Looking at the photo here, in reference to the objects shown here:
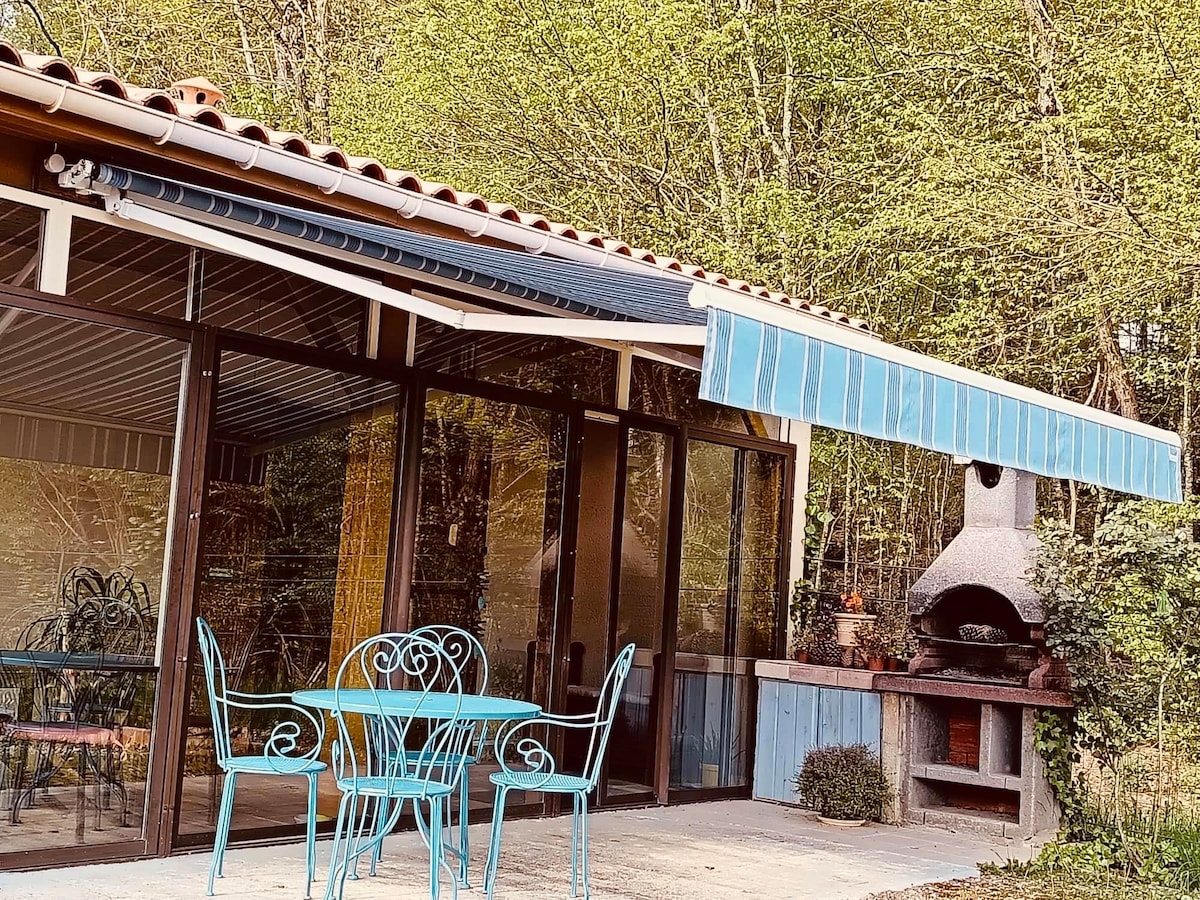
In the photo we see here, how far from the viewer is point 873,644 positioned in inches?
387

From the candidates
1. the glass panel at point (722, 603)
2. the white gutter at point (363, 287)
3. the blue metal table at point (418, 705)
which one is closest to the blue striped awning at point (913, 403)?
the white gutter at point (363, 287)

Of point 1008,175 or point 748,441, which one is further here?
point 1008,175

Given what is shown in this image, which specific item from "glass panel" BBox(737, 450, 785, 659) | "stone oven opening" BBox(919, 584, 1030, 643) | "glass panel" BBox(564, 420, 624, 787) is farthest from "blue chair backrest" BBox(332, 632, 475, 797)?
"stone oven opening" BBox(919, 584, 1030, 643)

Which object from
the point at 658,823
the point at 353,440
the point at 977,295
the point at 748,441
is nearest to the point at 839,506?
the point at 977,295

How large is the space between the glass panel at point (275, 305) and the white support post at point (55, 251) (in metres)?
0.71

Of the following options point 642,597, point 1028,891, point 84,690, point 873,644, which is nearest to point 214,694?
point 84,690

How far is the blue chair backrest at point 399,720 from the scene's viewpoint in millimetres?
5586

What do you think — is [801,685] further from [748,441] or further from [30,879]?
[30,879]

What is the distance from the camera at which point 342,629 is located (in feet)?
24.8

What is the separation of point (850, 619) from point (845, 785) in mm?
1492

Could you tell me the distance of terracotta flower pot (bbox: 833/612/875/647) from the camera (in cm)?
999

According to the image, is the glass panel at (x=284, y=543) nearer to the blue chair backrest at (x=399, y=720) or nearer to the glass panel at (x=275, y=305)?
the glass panel at (x=275, y=305)

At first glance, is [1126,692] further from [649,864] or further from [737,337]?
[737,337]

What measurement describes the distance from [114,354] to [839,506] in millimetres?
11469
